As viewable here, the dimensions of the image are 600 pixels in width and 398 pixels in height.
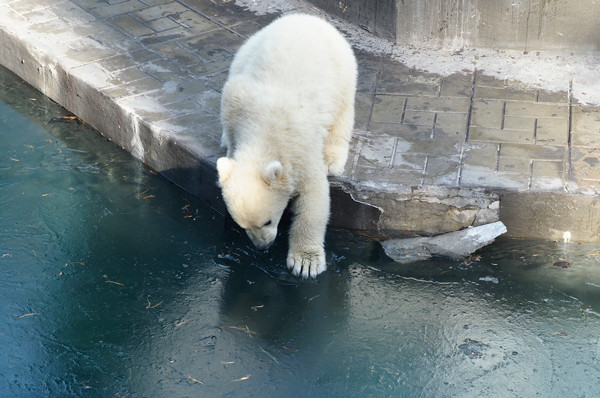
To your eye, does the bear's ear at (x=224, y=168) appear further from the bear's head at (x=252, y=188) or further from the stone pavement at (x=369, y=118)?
the stone pavement at (x=369, y=118)

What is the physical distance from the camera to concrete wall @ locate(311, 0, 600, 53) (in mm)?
6703

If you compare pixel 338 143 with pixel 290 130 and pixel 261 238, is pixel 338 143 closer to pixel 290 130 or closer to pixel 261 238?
pixel 290 130

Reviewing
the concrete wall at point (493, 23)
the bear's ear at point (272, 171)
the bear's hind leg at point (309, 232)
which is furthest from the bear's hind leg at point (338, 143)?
the concrete wall at point (493, 23)

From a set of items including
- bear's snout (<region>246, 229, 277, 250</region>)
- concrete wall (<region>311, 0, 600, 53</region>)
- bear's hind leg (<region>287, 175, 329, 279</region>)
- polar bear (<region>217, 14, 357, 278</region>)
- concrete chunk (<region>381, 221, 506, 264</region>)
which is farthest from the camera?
concrete wall (<region>311, 0, 600, 53</region>)

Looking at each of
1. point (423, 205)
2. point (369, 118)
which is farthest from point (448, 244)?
point (369, 118)

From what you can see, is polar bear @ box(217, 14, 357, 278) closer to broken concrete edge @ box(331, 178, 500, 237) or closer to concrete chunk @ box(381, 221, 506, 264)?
broken concrete edge @ box(331, 178, 500, 237)

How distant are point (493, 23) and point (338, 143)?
2304mm

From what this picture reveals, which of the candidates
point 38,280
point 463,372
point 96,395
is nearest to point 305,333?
point 463,372

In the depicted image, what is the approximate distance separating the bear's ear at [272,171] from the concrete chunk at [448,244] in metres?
1.19

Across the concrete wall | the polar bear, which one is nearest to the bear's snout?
the polar bear

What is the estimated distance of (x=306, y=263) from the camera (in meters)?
5.14

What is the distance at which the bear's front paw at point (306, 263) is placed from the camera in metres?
5.14

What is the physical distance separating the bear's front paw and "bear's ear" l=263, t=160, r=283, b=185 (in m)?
0.75

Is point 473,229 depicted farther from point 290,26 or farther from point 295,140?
point 290,26
